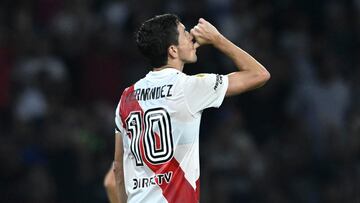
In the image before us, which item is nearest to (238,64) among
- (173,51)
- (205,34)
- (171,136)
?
(205,34)

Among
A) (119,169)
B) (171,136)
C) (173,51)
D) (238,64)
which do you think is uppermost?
(173,51)

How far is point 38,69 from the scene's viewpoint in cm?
1352

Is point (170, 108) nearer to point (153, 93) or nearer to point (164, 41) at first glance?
point (153, 93)

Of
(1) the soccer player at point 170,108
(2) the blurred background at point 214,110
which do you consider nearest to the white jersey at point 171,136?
(1) the soccer player at point 170,108

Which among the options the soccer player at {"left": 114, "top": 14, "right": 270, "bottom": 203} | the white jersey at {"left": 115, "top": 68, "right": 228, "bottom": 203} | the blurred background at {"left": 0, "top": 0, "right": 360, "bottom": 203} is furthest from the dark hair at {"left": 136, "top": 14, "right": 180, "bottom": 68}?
the blurred background at {"left": 0, "top": 0, "right": 360, "bottom": 203}

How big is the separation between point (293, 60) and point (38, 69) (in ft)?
10.8

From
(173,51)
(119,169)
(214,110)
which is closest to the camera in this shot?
(173,51)

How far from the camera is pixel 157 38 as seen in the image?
6.83m

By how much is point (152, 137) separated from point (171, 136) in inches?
5.0

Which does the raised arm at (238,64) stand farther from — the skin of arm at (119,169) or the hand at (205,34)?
the skin of arm at (119,169)

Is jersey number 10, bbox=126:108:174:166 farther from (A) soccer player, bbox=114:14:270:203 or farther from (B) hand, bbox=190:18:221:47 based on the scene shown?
(B) hand, bbox=190:18:221:47

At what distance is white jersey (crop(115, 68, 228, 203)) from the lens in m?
6.77

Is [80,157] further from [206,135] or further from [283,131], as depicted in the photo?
[283,131]

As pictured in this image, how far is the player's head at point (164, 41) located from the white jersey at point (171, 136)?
4.1 inches
